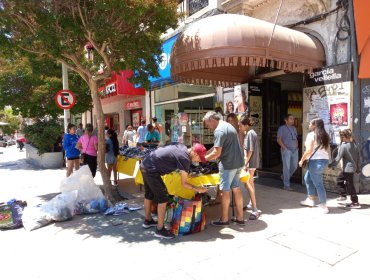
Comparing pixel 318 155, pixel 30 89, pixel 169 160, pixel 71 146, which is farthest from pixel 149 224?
pixel 30 89

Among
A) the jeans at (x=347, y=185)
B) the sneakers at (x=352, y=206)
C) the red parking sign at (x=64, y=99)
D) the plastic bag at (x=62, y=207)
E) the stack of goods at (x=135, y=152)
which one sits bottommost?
the sneakers at (x=352, y=206)

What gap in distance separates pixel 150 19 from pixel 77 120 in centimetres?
2295

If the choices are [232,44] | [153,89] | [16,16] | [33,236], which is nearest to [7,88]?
[153,89]

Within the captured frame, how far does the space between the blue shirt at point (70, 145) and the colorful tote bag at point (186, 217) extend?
5079 mm

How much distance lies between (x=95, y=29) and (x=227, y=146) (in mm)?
3413

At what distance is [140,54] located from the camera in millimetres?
6445

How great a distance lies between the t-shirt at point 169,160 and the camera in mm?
4070

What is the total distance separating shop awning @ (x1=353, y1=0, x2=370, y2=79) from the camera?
5723 millimetres

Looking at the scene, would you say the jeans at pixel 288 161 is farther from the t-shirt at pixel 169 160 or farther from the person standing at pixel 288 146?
the t-shirt at pixel 169 160

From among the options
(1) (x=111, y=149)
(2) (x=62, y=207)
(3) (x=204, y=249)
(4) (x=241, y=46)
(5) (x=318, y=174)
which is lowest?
(3) (x=204, y=249)

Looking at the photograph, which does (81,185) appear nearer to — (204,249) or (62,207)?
(62,207)

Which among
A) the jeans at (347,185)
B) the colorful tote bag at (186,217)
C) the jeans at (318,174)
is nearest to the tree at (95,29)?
the colorful tote bag at (186,217)

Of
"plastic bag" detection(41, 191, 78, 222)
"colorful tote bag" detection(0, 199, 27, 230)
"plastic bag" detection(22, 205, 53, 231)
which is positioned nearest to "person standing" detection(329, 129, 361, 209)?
"plastic bag" detection(41, 191, 78, 222)

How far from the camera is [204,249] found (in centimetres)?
379
